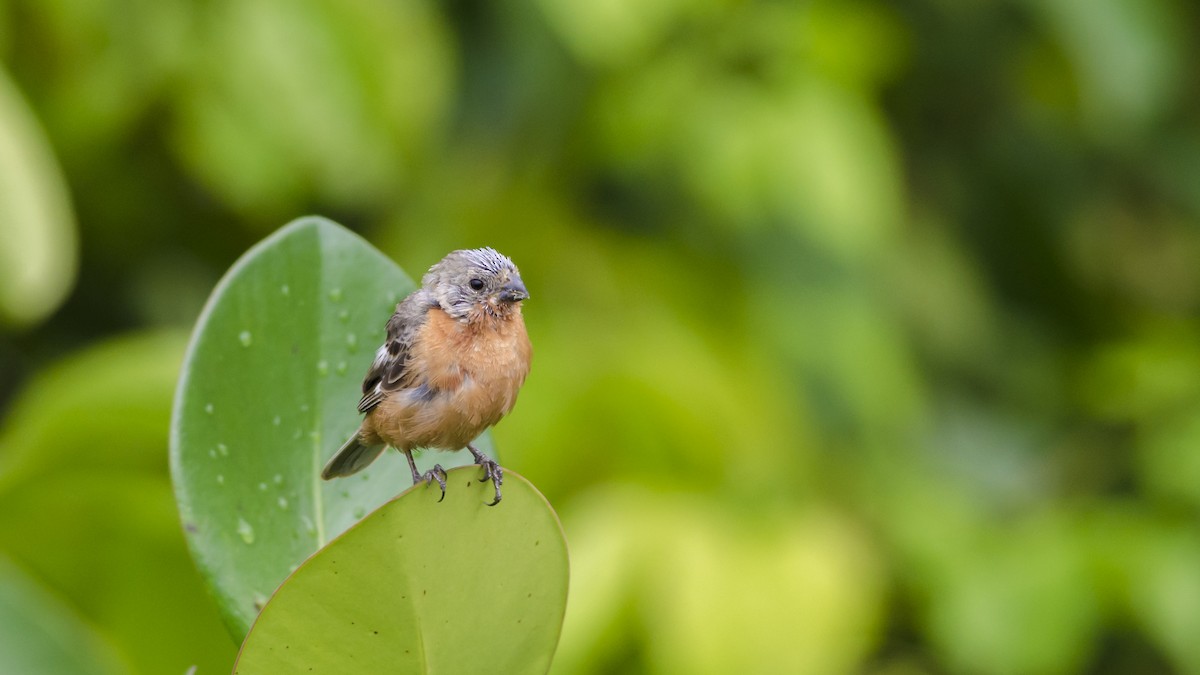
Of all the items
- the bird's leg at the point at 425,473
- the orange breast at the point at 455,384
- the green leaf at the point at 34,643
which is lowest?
the green leaf at the point at 34,643

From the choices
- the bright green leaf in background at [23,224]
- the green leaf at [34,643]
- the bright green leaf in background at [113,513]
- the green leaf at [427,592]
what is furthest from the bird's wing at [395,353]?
the bright green leaf in background at [23,224]

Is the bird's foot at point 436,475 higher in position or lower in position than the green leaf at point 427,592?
higher

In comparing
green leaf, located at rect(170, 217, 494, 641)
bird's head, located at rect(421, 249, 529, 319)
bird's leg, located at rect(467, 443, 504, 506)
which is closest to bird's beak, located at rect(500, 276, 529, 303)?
bird's head, located at rect(421, 249, 529, 319)

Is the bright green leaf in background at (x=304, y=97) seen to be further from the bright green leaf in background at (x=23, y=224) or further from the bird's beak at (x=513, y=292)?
the bird's beak at (x=513, y=292)

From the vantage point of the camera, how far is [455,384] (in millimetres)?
1314

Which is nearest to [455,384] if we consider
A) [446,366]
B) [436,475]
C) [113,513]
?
[446,366]

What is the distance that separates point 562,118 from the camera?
13.5 ft

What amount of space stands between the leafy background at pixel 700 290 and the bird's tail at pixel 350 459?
3.41 ft

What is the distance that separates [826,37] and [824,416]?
3.89 feet

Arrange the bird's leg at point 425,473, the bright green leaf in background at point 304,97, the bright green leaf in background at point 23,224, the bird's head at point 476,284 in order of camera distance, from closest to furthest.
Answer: the bird's leg at point 425,473 < the bird's head at point 476,284 < the bright green leaf in background at point 23,224 < the bright green leaf in background at point 304,97

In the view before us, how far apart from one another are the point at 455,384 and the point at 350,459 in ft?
0.45

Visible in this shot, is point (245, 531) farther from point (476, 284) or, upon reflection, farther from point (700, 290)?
point (700, 290)

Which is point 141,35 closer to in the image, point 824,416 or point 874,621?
point 824,416

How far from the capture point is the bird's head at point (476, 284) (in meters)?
1.36
